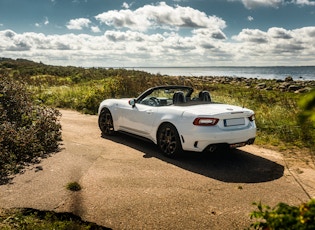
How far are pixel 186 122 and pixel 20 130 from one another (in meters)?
3.53

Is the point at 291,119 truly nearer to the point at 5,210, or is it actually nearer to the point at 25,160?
the point at 25,160

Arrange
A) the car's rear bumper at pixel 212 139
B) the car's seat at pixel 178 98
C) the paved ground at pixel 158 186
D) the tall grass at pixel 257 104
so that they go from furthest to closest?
the tall grass at pixel 257 104 → the car's seat at pixel 178 98 → the car's rear bumper at pixel 212 139 → the paved ground at pixel 158 186

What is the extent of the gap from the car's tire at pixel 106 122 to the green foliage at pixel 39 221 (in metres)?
4.50

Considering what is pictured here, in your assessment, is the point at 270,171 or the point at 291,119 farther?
the point at 291,119

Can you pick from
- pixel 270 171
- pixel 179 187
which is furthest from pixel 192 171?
pixel 270 171

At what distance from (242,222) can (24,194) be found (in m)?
3.17

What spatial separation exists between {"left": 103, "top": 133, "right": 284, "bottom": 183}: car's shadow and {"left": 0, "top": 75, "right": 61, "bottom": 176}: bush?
2.06 meters

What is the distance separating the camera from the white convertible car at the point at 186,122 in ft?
20.1

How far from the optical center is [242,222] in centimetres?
416

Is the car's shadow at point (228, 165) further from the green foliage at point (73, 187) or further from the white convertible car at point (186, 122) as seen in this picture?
the green foliage at point (73, 187)

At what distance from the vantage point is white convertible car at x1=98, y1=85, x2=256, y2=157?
6141 mm

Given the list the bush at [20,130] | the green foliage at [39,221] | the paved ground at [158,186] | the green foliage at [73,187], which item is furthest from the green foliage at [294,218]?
the bush at [20,130]

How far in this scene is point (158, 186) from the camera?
5328 mm

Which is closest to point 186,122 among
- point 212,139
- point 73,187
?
point 212,139
